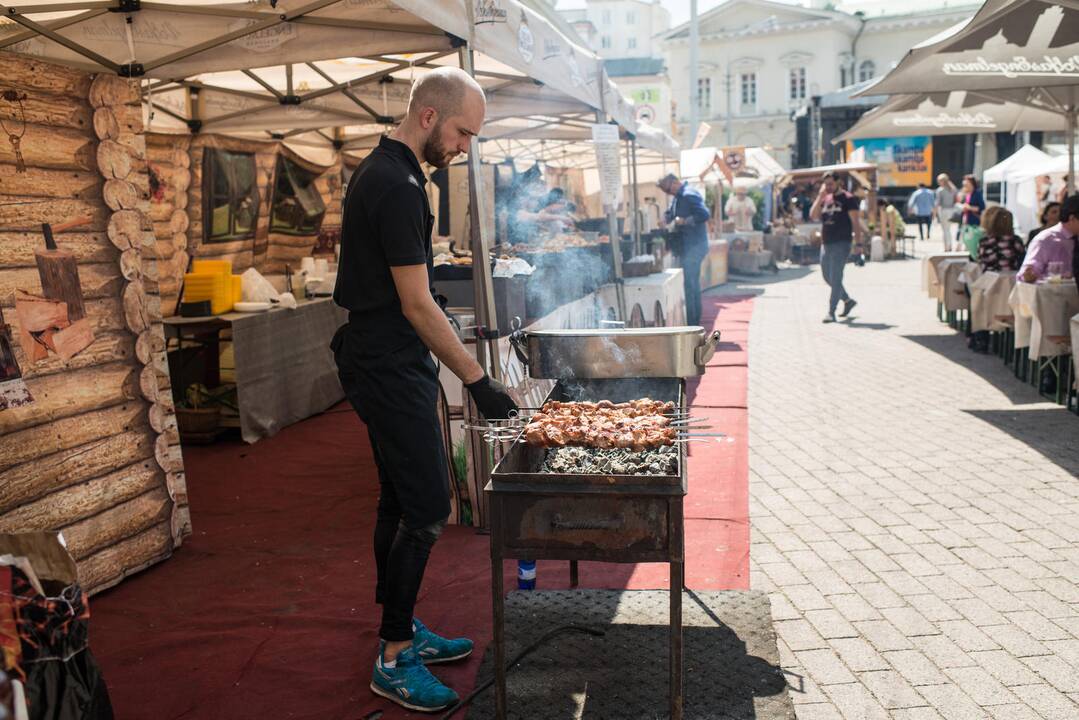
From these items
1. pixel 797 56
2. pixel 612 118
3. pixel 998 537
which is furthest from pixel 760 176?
pixel 797 56

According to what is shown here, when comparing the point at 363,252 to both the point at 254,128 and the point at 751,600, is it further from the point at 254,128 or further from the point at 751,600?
the point at 254,128

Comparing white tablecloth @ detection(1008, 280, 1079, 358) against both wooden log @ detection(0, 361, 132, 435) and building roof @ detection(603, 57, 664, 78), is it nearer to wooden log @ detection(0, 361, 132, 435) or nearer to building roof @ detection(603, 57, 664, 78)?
wooden log @ detection(0, 361, 132, 435)

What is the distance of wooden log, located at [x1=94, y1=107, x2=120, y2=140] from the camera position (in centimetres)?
440

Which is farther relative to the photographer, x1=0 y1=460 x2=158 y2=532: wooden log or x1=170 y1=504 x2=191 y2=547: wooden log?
x1=170 y1=504 x2=191 y2=547: wooden log

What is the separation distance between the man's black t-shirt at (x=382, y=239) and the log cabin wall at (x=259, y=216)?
509 centimetres

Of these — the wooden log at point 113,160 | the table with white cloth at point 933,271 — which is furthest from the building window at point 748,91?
the wooden log at point 113,160

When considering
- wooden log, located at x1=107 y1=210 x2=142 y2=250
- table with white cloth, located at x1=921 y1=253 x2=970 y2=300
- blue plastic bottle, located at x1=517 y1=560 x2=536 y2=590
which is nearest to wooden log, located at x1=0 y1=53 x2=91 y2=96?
wooden log, located at x1=107 y1=210 x2=142 y2=250

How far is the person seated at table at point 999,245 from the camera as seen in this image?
9594mm

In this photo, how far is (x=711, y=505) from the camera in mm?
5586

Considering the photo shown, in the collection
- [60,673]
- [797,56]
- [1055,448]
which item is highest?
[797,56]

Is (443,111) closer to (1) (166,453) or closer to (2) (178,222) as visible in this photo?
(1) (166,453)

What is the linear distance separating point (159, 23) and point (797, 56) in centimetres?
6095

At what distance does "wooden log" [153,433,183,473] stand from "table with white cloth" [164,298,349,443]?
2097 mm

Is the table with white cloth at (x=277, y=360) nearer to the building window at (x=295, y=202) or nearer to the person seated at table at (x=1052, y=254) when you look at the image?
the building window at (x=295, y=202)
